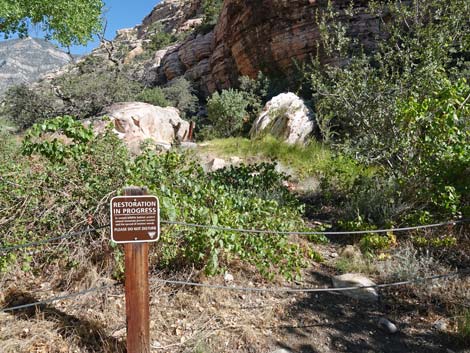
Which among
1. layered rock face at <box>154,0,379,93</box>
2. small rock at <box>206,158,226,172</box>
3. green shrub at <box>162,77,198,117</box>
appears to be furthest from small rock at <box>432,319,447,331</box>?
green shrub at <box>162,77,198,117</box>

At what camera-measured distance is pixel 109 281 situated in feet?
9.66

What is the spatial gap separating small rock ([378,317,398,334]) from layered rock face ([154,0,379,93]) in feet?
39.1

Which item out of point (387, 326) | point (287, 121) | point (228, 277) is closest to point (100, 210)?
point (228, 277)

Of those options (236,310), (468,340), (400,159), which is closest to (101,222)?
(236,310)

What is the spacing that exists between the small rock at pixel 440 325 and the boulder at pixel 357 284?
1.64 ft

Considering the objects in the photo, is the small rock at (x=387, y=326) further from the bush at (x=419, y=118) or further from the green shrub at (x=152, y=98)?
the green shrub at (x=152, y=98)

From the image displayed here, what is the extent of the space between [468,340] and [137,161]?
3.34 meters

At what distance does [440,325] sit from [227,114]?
457 inches

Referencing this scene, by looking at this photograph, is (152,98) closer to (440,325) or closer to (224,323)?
(224,323)

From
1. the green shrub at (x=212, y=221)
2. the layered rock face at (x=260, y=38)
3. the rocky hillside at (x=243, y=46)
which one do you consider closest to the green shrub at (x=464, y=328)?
the green shrub at (x=212, y=221)

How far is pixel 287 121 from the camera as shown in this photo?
33.2 ft

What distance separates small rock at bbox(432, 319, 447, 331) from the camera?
271cm

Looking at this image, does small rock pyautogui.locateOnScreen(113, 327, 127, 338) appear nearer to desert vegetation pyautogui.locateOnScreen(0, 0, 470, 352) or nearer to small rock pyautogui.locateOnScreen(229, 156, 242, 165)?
desert vegetation pyautogui.locateOnScreen(0, 0, 470, 352)

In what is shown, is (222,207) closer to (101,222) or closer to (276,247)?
(276,247)
